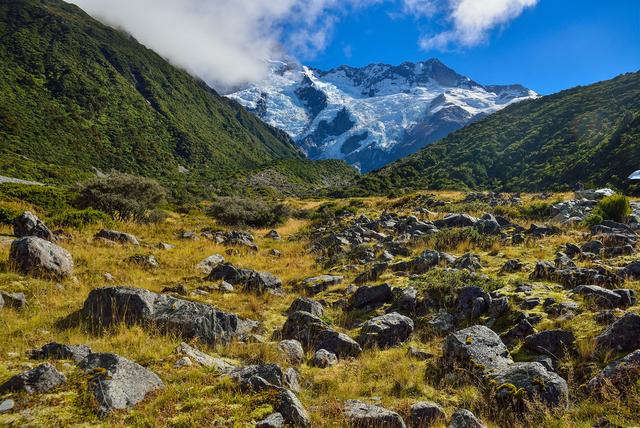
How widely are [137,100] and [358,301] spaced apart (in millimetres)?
178964

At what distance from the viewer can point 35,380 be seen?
4996mm

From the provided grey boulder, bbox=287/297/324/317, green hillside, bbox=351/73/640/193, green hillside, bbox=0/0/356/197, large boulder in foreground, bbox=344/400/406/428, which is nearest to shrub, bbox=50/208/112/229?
grey boulder, bbox=287/297/324/317

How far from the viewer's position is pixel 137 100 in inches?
6486

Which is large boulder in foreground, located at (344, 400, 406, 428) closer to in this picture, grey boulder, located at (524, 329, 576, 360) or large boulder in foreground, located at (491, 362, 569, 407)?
large boulder in foreground, located at (491, 362, 569, 407)

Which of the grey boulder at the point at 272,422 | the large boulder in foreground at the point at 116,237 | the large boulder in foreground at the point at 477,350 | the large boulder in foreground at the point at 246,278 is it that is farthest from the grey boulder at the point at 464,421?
the large boulder in foreground at the point at 116,237

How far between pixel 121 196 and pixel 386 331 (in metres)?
21.4

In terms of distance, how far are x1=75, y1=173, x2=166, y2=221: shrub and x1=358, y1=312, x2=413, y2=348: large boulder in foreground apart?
1893 cm

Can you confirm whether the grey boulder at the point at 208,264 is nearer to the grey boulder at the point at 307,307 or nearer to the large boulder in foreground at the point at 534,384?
the grey boulder at the point at 307,307

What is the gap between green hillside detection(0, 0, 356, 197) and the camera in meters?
100

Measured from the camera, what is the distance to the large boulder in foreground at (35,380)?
490 cm

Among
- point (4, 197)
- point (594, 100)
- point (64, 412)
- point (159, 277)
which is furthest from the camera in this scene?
point (594, 100)

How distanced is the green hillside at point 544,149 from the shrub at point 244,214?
39062 mm

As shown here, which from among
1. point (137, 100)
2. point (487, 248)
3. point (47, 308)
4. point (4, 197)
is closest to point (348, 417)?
point (47, 308)

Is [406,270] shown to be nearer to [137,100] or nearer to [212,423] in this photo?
[212,423]
